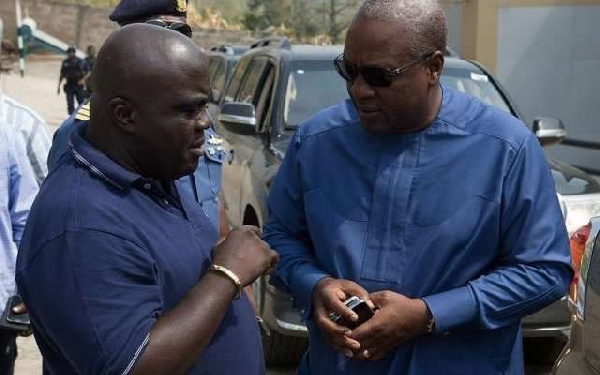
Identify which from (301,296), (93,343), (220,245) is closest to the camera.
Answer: (93,343)

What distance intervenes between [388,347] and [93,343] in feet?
2.78

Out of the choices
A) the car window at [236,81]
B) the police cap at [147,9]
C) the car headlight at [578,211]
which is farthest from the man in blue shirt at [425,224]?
the car window at [236,81]

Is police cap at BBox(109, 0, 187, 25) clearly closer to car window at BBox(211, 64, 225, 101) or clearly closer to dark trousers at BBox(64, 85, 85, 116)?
car window at BBox(211, 64, 225, 101)

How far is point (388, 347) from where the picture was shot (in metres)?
2.33

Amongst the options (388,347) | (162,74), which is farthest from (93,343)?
(388,347)

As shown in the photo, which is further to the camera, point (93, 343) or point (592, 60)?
point (592, 60)

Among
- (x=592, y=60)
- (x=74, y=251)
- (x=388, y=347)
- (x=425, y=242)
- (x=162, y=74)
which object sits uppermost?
(x=162, y=74)

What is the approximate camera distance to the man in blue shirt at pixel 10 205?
3.42 meters

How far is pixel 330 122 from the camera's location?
8.61 ft

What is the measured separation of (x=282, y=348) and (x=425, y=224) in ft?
10.3

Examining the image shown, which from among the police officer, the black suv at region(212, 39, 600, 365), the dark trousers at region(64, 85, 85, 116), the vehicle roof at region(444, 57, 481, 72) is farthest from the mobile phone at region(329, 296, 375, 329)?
the dark trousers at region(64, 85, 85, 116)

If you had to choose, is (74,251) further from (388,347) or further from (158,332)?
(388,347)

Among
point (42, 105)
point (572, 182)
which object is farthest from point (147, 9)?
point (42, 105)

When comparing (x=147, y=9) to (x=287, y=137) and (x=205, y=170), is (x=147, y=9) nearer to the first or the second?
(x=205, y=170)
